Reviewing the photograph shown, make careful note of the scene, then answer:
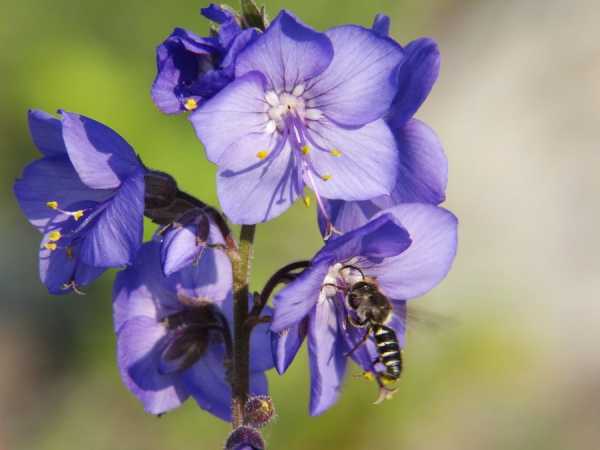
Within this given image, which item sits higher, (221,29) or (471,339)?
(221,29)

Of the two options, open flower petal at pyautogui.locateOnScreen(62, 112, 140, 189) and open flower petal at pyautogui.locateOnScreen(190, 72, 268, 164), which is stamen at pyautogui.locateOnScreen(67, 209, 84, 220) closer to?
open flower petal at pyautogui.locateOnScreen(62, 112, 140, 189)

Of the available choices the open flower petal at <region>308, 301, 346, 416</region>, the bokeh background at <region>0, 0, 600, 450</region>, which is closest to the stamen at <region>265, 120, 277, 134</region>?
the open flower petal at <region>308, 301, 346, 416</region>

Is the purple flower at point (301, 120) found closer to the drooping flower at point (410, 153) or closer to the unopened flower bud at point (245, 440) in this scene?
the drooping flower at point (410, 153)

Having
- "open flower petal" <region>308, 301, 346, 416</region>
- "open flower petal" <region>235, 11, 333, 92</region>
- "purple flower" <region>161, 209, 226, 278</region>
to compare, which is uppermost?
"open flower petal" <region>235, 11, 333, 92</region>

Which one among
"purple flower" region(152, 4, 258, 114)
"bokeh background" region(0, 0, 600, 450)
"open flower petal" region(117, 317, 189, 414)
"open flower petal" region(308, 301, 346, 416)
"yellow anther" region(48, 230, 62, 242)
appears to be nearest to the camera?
"purple flower" region(152, 4, 258, 114)

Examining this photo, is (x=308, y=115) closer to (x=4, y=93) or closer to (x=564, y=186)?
(x=4, y=93)

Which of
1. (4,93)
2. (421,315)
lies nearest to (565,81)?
(4,93)

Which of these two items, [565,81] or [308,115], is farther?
[565,81]
